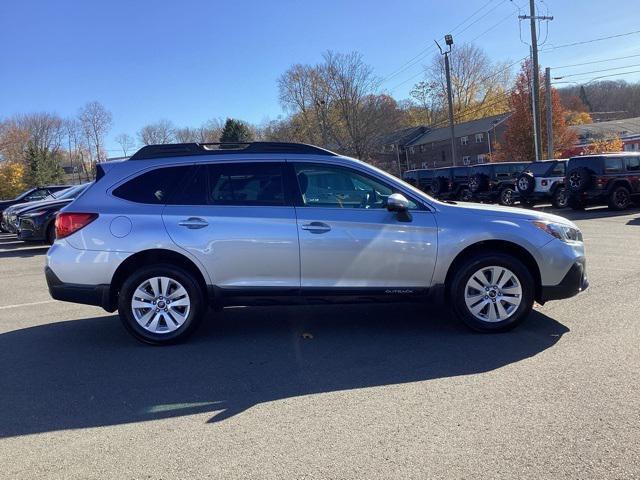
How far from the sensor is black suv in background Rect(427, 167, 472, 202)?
2464 cm

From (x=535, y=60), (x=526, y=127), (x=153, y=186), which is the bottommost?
(x=153, y=186)

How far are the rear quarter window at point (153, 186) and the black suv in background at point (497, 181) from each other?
19.4 metres

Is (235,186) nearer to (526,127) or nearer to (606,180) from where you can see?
(606,180)

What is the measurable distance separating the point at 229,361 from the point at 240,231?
1205mm

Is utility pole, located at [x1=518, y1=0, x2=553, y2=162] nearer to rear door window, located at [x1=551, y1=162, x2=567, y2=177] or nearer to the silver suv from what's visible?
rear door window, located at [x1=551, y1=162, x2=567, y2=177]

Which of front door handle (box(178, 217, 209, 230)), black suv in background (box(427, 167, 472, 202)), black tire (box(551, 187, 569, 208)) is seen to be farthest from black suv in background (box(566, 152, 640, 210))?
front door handle (box(178, 217, 209, 230))

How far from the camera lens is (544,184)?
2070 cm

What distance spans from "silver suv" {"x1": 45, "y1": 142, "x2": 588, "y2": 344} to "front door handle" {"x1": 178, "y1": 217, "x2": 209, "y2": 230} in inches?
0.4

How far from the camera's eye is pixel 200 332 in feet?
18.5

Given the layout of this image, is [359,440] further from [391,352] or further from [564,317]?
[564,317]

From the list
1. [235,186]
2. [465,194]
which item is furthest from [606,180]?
[235,186]

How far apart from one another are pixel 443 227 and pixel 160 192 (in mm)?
2779

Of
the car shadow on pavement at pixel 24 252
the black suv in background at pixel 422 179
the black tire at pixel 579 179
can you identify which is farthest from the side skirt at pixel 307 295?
the black suv in background at pixel 422 179

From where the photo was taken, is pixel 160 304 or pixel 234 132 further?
pixel 234 132
